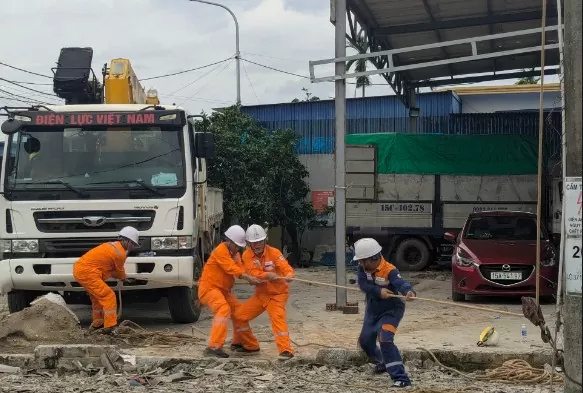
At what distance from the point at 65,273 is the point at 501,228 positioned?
7.84 meters

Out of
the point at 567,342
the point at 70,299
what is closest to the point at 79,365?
the point at 70,299

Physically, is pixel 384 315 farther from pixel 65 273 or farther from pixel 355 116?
pixel 355 116

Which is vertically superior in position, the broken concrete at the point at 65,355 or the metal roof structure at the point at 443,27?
the metal roof structure at the point at 443,27

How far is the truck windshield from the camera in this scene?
10.1 metres

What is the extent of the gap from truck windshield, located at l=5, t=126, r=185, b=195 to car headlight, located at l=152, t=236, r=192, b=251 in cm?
59

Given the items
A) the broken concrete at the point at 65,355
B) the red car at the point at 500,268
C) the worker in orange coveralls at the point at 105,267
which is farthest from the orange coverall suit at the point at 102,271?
the red car at the point at 500,268

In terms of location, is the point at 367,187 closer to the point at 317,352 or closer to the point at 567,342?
the point at 317,352

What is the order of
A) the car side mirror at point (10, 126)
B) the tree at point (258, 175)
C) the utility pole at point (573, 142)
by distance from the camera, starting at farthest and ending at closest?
the tree at point (258, 175) → the car side mirror at point (10, 126) → the utility pole at point (573, 142)

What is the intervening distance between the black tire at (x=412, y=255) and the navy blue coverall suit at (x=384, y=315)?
11056mm

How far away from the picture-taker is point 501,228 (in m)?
14.4

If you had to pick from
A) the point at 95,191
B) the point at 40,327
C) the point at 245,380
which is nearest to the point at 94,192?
the point at 95,191

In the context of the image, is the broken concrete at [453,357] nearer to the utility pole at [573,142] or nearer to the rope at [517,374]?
the rope at [517,374]

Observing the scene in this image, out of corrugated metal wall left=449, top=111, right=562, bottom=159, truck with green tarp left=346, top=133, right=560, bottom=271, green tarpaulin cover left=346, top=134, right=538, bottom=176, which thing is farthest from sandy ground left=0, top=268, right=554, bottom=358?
corrugated metal wall left=449, top=111, right=562, bottom=159

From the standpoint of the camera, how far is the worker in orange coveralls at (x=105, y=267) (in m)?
9.73
